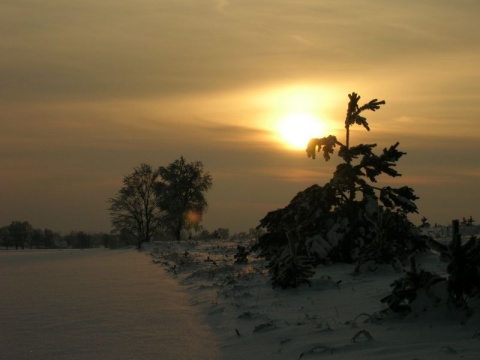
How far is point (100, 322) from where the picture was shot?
784 centimetres

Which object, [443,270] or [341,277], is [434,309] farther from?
[341,277]

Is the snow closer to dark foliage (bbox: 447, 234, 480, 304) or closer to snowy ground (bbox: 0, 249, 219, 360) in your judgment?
snowy ground (bbox: 0, 249, 219, 360)

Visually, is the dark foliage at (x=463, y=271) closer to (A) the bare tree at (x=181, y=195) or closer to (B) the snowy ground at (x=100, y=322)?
(B) the snowy ground at (x=100, y=322)

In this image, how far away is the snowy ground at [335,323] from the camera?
5156 millimetres

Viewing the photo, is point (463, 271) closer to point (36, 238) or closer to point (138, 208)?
point (138, 208)

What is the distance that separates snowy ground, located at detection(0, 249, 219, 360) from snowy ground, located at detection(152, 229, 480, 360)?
0.45m

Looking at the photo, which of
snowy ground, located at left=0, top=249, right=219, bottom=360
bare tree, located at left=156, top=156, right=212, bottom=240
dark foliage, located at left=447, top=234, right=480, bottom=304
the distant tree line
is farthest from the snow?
the distant tree line

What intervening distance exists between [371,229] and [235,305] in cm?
440

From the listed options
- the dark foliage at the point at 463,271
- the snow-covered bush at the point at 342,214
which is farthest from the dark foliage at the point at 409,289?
the snow-covered bush at the point at 342,214

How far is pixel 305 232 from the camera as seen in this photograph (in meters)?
12.3

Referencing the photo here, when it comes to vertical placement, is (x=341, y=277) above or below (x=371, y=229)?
below

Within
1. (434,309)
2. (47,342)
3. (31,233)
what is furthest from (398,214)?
(31,233)

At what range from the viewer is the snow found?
5.46m

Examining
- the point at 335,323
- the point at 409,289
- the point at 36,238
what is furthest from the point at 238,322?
the point at 36,238
